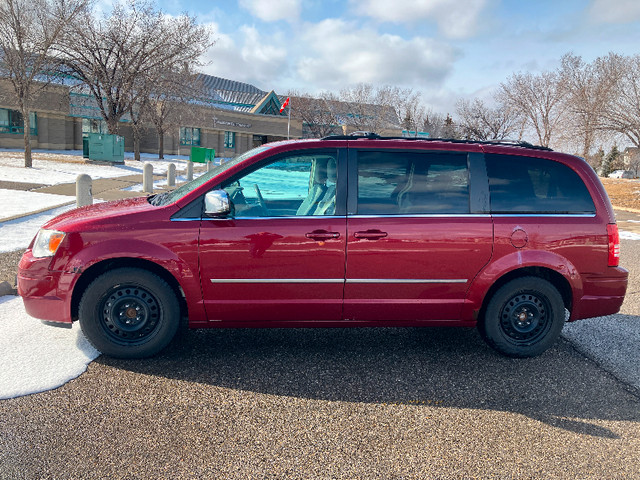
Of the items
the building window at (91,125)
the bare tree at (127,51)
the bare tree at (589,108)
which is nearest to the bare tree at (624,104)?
the bare tree at (589,108)

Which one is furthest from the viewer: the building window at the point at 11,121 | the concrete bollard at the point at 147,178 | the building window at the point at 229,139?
the building window at the point at 229,139

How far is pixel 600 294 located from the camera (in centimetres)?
420

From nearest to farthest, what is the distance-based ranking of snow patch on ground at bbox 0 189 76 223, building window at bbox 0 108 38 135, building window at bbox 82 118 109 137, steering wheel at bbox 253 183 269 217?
steering wheel at bbox 253 183 269 217 → snow patch on ground at bbox 0 189 76 223 → building window at bbox 0 108 38 135 → building window at bbox 82 118 109 137

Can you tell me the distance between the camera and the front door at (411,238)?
387 centimetres

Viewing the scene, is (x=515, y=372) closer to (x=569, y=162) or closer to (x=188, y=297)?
(x=569, y=162)

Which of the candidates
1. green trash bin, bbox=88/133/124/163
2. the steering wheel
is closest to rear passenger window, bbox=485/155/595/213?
the steering wheel

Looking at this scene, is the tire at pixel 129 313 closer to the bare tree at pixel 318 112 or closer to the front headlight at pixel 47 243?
the front headlight at pixel 47 243

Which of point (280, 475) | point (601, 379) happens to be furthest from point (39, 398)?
point (601, 379)

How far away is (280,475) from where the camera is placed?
8.32 ft

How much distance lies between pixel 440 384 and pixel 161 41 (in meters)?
29.6

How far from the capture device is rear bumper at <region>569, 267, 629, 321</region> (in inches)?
164

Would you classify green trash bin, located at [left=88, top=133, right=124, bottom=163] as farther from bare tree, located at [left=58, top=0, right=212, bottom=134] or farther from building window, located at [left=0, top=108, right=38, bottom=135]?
building window, located at [left=0, top=108, right=38, bottom=135]

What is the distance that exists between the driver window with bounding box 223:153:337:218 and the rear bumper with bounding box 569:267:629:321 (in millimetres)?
2278

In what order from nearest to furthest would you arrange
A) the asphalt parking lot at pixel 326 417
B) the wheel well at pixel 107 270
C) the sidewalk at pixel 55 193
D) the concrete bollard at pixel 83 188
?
1. the asphalt parking lot at pixel 326 417
2. the wheel well at pixel 107 270
3. the concrete bollard at pixel 83 188
4. the sidewalk at pixel 55 193
